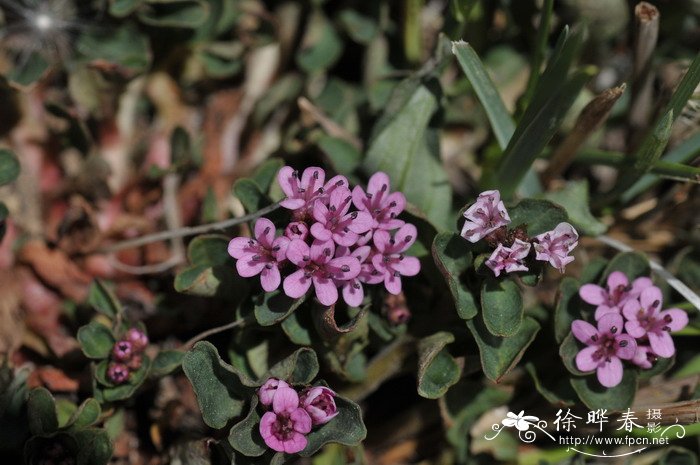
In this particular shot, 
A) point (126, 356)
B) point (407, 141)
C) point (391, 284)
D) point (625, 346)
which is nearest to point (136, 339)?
point (126, 356)

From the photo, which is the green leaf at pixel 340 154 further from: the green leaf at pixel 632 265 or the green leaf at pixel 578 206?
the green leaf at pixel 632 265

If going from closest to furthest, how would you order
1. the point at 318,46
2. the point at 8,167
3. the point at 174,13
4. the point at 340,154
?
1. the point at 8,167
2. the point at 340,154
3. the point at 174,13
4. the point at 318,46

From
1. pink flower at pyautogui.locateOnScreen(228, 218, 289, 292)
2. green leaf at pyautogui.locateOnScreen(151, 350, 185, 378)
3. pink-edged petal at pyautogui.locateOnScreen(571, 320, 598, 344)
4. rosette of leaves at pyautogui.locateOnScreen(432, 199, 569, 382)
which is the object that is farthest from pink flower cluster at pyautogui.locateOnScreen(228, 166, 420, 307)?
pink-edged petal at pyautogui.locateOnScreen(571, 320, 598, 344)

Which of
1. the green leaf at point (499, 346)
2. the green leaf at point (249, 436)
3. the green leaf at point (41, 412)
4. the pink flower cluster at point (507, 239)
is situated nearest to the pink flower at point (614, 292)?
the green leaf at point (499, 346)

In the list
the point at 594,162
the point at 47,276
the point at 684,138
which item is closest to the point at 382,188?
→ the point at 594,162

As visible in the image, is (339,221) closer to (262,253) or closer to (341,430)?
(262,253)

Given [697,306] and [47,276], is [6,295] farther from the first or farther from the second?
[697,306]
